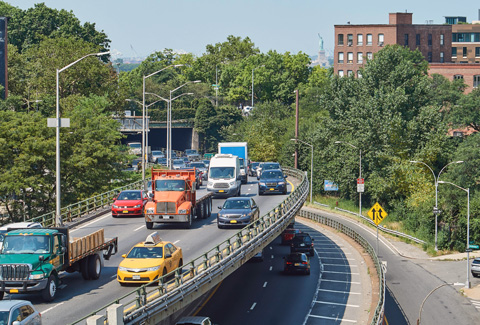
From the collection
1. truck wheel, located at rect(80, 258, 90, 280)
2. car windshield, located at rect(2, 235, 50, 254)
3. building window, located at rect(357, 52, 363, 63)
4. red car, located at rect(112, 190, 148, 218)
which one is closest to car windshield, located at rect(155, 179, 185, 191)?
red car, located at rect(112, 190, 148, 218)

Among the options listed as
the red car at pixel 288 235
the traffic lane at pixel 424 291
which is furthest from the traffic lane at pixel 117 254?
the traffic lane at pixel 424 291

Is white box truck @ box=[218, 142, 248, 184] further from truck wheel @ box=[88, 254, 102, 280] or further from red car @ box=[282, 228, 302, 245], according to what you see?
truck wheel @ box=[88, 254, 102, 280]

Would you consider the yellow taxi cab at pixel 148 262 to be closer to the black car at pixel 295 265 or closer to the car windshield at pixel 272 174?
the black car at pixel 295 265

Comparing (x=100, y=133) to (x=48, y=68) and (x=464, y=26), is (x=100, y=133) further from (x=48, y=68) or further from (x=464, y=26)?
(x=464, y=26)

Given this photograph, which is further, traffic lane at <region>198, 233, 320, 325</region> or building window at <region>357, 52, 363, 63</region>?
building window at <region>357, 52, 363, 63</region>

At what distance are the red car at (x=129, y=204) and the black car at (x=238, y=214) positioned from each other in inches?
272

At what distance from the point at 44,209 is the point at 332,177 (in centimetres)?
4663

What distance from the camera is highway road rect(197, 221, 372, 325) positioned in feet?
135

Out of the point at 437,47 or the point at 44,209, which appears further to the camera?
the point at 437,47

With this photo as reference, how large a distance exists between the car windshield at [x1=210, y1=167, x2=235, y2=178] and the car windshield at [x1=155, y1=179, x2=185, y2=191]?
11.9m

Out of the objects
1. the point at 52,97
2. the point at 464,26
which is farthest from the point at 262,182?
the point at 464,26

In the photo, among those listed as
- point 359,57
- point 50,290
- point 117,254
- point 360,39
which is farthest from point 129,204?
point 360,39

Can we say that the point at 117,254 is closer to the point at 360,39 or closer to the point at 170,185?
the point at 170,185

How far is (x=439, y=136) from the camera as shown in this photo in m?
89.4
